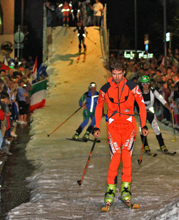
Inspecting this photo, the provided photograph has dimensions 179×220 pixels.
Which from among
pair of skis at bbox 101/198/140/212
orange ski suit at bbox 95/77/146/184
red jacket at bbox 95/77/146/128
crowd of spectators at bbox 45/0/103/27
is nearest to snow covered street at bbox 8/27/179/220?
pair of skis at bbox 101/198/140/212

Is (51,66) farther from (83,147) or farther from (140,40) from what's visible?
(140,40)

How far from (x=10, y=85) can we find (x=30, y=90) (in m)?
3.99

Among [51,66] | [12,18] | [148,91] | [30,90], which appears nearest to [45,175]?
[148,91]

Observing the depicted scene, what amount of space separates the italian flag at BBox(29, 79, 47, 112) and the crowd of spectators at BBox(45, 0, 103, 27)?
10698 mm

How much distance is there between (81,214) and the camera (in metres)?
6.08

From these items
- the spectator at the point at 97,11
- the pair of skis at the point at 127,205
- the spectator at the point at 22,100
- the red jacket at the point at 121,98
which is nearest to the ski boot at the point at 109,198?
the pair of skis at the point at 127,205

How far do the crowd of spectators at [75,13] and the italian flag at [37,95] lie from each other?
10698 mm

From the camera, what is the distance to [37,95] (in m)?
19.6

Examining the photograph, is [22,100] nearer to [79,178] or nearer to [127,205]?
[79,178]

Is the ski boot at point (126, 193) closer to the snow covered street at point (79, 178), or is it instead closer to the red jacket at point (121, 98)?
the snow covered street at point (79, 178)

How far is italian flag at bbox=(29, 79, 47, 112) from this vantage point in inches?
760

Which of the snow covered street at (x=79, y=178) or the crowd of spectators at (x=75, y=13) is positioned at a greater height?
the crowd of spectators at (x=75, y=13)

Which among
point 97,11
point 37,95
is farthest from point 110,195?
point 97,11

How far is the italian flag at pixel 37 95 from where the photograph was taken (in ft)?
63.4
